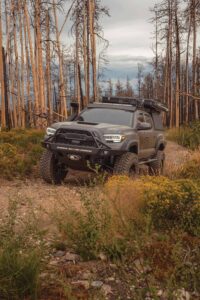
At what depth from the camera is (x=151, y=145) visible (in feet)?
38.0

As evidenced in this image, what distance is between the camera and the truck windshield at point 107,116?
10195 millimetres

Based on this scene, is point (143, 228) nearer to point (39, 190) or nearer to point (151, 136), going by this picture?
point (39, 190)

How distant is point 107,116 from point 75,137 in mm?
1432

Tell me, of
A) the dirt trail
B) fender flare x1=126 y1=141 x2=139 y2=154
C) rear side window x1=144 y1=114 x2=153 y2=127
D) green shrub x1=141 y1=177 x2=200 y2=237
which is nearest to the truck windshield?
fender flare x1=126 y1=141 x2=139 y2=154

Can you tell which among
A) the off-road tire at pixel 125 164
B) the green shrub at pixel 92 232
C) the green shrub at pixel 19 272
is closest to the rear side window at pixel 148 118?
the off-road tire at pixel 125 164

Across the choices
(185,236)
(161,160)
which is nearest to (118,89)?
(161,160)

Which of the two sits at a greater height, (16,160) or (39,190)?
(16,160)

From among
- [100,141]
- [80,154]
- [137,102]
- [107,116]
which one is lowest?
[80,154]

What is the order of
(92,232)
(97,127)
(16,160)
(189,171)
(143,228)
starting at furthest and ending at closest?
(16,160) < (97,127) < (189,171) < (143,228) < (92,232)

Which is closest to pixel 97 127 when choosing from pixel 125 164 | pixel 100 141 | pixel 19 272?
pixel 100 141

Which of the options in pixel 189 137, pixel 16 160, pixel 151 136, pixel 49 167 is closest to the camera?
pixel 49 167

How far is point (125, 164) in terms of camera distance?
9195mm

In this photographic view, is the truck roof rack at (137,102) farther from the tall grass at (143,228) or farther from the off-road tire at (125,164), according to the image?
the tall grass at (143,228)

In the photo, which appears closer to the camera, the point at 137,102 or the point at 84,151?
the point at 84,151
